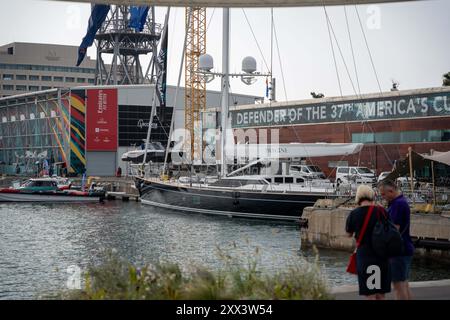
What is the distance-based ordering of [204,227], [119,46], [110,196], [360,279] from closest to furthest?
[360,279], [204,227], [110,196], [119,46]

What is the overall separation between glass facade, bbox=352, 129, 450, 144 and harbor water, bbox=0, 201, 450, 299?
17544 millimetres

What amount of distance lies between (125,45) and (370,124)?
5911 centimetres

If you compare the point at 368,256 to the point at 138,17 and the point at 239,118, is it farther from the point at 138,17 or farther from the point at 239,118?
the point at 138,17

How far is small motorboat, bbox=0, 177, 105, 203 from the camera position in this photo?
202 feet

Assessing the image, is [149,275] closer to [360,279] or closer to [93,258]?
[360,279]

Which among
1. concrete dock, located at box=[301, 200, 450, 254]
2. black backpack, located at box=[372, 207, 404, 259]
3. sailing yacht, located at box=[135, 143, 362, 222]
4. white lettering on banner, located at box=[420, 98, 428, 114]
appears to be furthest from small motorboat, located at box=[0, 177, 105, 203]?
black backpack, located at box=[372, 207, 404, 259]

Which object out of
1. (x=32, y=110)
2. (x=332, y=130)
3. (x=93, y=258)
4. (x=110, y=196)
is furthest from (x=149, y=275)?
(x=32, y=110)

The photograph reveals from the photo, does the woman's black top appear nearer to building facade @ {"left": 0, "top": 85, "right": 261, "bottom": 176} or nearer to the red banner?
building facade @ {"left": 0, "top": 85, "right": 261, "bottom": 176}

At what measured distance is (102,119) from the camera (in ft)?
285

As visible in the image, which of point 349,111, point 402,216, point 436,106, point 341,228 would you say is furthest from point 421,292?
point 349,111

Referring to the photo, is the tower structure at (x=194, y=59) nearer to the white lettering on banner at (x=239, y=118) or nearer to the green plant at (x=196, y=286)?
the white lettering on banner at (x=239, y=118)

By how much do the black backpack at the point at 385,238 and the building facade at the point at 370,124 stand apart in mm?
43571
